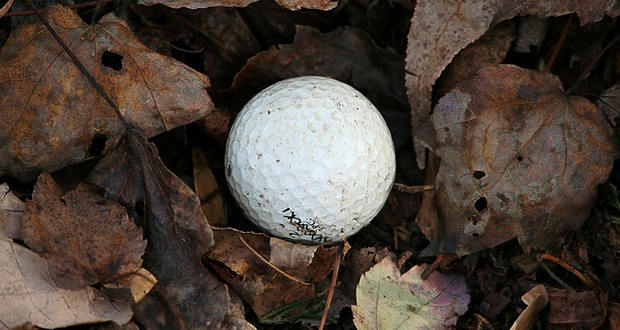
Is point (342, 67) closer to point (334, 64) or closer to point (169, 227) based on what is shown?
point (334, 64)

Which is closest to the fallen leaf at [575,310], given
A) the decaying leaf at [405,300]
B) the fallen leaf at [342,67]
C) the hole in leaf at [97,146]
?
the decaying leaf at [405,300]

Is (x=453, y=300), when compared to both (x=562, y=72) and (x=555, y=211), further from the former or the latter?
→ (x=562, y=72)

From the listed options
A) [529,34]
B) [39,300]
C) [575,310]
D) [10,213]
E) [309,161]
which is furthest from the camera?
[529,34]

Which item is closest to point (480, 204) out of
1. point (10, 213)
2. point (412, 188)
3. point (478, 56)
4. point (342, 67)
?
point (412, 188)

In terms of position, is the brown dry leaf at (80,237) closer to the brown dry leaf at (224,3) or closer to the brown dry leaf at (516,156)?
the brown dry leaf at (224,3)

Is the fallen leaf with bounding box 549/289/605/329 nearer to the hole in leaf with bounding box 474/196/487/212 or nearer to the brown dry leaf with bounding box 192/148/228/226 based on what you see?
the hole in leaf with bounding box 474/196/487/212
